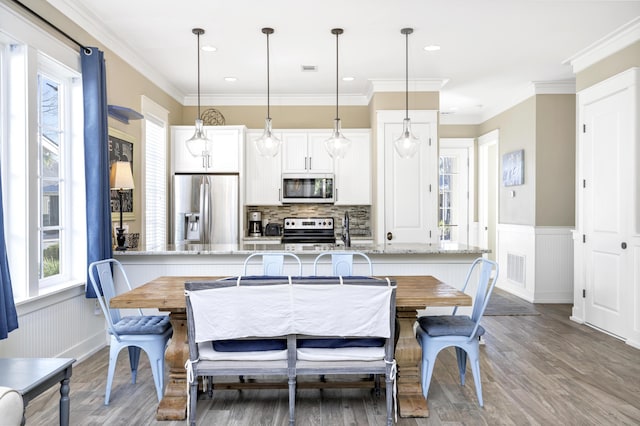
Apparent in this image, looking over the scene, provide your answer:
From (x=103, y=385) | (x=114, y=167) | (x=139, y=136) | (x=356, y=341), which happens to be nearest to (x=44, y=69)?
(x=114, y=167)

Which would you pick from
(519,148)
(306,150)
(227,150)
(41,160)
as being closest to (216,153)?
(227,150)

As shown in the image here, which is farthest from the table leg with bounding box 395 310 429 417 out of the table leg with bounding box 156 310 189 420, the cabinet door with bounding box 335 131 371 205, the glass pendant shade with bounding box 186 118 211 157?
the cabinet door with bounding box 335 131 371 205

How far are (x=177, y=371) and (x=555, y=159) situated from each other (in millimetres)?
5299

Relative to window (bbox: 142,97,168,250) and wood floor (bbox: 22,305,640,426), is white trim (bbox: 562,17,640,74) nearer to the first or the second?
wood floor (bbox: 22,305,640,426)

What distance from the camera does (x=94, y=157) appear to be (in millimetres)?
3730

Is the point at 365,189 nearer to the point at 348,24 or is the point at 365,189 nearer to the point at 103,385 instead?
the point at 348,24

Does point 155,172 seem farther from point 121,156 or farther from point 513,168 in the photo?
point 513,168

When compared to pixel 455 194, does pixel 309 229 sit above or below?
below

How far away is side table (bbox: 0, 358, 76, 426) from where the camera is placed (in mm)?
1852

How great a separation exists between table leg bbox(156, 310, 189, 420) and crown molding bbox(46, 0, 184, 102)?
8.08 ft

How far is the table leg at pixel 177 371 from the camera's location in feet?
8.96

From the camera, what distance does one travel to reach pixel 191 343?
244cm

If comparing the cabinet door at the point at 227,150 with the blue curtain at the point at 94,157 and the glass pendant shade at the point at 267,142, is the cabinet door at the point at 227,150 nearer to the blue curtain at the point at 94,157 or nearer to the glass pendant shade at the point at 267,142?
the glass pendant shade at the point at 267,142

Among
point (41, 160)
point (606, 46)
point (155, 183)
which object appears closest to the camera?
point (41, 160)
